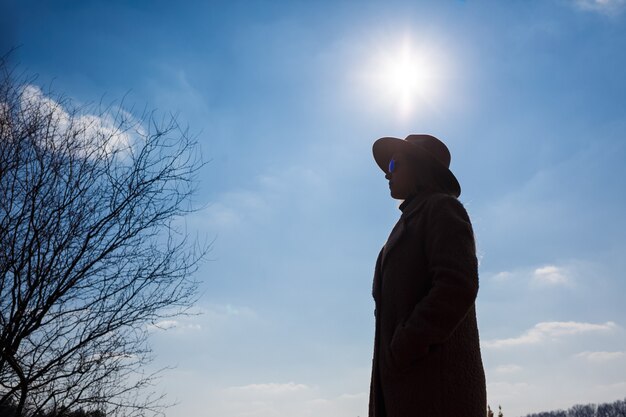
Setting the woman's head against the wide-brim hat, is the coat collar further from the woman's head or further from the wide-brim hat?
the wide-brim hat

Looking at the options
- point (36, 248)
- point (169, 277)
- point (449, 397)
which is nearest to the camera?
point (449, 397)

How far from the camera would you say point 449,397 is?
1.83 m

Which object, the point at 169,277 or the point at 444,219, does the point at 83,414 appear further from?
the point at 444,219

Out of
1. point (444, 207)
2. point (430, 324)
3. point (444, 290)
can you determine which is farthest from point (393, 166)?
point (430, 324)

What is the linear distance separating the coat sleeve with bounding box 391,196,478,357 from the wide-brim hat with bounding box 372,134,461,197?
1.41 ft

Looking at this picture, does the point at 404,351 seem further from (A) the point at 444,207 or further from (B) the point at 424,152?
(B) the point at 424,152

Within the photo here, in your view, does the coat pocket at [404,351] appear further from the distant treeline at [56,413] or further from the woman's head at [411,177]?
the distant treeline at [56,413]

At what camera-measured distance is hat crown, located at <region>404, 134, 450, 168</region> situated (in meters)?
2.57

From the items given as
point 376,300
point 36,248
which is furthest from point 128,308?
point 376,300

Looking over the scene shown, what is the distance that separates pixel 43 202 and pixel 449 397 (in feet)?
12.2

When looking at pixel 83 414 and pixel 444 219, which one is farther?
pixel 83 414

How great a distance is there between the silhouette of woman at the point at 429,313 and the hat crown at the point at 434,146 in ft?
0.46

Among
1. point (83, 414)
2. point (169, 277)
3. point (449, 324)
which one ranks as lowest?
point (83, 414)

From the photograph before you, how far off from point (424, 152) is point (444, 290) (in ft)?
3.01
